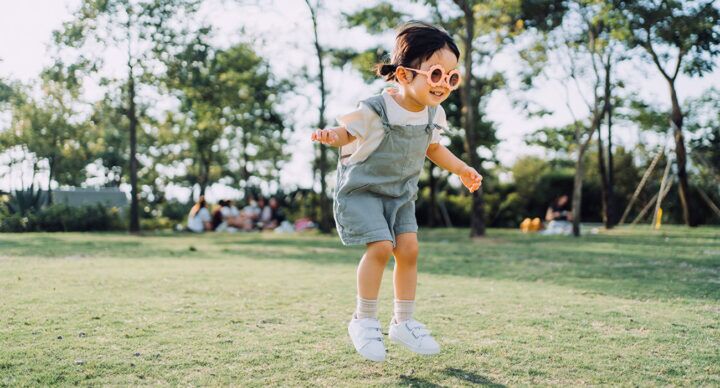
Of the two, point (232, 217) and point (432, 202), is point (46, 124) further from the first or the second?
point (432, 202)

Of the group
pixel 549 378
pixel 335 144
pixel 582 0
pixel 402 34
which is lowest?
pixel 549 378

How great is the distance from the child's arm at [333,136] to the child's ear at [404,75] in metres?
0.40

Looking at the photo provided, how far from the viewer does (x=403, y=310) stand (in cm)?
353

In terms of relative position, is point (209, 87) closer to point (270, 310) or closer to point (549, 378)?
point (270, 310)

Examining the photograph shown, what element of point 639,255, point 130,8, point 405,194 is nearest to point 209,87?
point 130,8

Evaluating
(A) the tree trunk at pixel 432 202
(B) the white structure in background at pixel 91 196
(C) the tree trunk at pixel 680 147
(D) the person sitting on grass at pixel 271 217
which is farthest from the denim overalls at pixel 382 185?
(A) the tree trunk at pixel 432 202

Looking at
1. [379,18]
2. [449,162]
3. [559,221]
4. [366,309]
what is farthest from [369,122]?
[559,221]

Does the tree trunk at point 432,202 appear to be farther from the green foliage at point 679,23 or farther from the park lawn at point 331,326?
the park lawn at point 331,326

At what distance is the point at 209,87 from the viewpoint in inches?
818

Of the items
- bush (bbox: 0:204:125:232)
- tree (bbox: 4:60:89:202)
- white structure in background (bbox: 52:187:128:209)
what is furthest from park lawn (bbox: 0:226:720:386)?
tree (bbox: 4:60:89:202)

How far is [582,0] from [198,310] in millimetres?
15404

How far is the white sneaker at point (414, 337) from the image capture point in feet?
10.7

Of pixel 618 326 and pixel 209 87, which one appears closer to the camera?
pixel 618 326

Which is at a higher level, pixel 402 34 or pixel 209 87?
pixel 209 87
